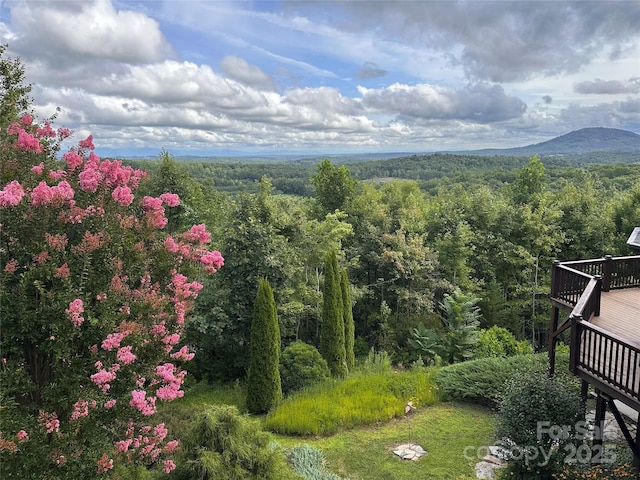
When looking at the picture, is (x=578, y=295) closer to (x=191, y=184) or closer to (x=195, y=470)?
(x=195, y=470)

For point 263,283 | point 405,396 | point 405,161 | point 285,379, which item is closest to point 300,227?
point 263,283

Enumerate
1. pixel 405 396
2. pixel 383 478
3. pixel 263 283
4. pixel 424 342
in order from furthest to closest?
pixel 424 342, pixel 263 283, pixel 405 396, pixel 383 478

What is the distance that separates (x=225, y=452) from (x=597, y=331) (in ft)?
15.0

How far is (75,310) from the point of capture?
332 cm

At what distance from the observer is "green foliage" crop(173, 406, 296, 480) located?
13.9 ft

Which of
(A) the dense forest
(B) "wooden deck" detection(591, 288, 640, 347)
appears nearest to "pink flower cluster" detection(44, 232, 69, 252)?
(B) "wooden deck" detection(591, 288, 640, 347)

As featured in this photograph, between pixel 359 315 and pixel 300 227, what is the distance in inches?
182

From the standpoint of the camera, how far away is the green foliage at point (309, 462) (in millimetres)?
6495

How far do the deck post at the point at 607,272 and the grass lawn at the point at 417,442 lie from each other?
339cm

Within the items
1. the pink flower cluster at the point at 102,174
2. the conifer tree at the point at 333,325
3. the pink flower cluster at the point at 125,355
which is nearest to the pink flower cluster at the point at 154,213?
the pink flower cluster at the point at 102,174

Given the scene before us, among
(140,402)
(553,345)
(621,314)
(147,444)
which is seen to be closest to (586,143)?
(621,314)

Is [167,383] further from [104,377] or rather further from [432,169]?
[432,169]

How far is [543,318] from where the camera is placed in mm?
15516

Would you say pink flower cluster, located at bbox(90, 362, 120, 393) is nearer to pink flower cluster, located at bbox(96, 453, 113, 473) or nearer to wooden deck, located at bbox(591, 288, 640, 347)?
pink flower cluster, located at bbox(96, 453, 113, 473)
